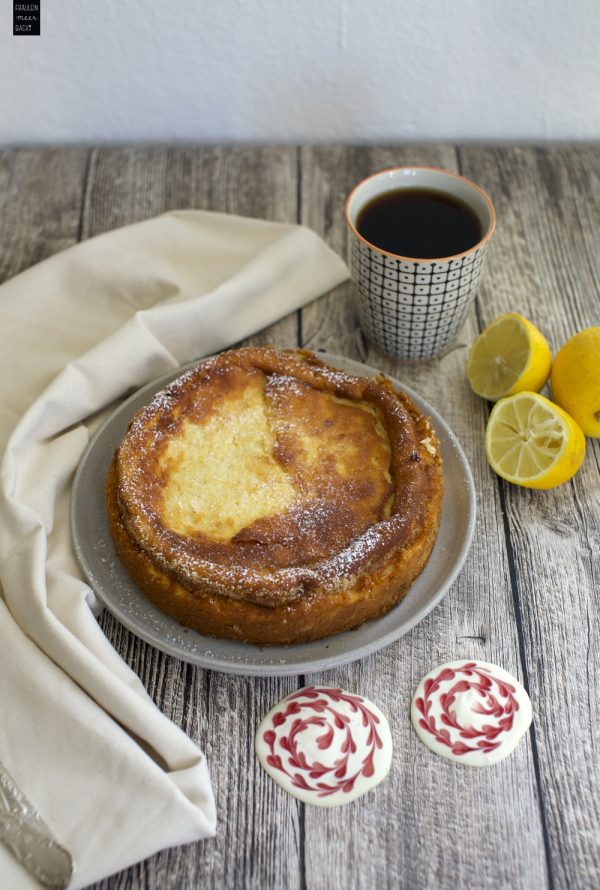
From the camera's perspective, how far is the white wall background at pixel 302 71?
8.84ft

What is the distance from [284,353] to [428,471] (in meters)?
0.50

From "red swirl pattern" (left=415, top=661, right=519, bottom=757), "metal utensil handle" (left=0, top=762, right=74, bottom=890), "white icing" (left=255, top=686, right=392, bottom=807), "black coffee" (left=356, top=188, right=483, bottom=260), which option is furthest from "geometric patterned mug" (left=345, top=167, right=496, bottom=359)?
"metal utensil handle" (left=0, top=762, right=74, bottom=890)

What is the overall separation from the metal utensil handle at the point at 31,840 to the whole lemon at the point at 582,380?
1.49m

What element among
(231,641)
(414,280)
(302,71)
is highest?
(302,71)

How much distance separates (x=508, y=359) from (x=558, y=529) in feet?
1.49

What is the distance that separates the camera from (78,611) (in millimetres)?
1817

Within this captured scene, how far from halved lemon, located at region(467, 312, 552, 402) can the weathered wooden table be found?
78mm

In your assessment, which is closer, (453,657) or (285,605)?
(285,605)

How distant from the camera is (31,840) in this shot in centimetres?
157

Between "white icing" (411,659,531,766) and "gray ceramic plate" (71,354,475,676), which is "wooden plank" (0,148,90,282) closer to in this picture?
"gray ceramic plate" (71,354,475,676)

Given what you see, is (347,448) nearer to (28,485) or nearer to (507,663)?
(507,663)

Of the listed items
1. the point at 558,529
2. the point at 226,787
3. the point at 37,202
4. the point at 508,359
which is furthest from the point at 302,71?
the point at 226,787

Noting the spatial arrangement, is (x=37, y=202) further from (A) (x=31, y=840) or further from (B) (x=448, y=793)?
(B) (x=448, y=793)

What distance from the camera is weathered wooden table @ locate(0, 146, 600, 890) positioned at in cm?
161
